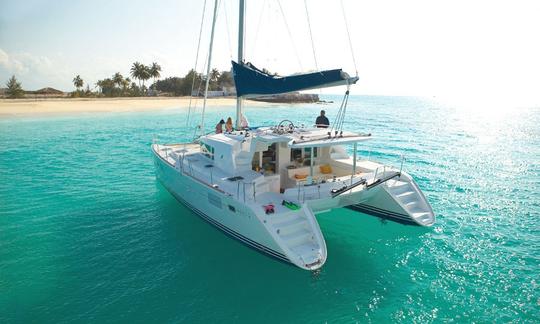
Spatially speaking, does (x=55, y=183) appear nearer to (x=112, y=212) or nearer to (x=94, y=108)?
(x=112, y=212)

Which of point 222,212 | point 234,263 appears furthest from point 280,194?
point 234,263

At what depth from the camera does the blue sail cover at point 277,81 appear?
10164mm

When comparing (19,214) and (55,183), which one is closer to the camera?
(19,214)

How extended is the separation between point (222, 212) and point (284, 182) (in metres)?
2.35

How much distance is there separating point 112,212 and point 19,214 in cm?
339

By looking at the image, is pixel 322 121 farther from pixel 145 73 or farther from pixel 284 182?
pixel 145 73

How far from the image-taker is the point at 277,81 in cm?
1141

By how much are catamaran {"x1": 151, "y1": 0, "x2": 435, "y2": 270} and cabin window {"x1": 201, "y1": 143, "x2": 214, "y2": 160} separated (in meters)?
0.04

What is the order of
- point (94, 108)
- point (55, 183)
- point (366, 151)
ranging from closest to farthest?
point (55, 183)
point (366, 151)
point (94, 108)

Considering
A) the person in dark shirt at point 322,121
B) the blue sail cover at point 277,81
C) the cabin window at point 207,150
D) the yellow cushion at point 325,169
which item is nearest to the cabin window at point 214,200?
the cabin window at point 207,150

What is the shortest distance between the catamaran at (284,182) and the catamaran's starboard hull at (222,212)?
0.03 meters

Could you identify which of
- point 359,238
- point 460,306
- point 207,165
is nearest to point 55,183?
point 207,165

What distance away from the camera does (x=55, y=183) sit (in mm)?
16281

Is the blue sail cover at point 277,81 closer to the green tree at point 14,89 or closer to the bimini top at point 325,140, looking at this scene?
the bimini top at point 325,140
